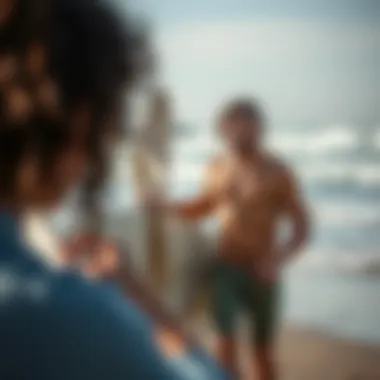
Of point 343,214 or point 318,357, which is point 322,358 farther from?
point 343,214

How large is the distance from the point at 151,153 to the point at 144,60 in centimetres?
12

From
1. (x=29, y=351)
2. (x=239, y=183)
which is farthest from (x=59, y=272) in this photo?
(x=239, y=183)

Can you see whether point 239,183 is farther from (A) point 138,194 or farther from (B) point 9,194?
(B) point 9,194

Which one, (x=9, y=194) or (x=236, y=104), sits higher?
(x=236, y=104)

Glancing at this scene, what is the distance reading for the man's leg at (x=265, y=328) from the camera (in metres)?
0.99

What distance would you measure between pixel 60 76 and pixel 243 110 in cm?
25

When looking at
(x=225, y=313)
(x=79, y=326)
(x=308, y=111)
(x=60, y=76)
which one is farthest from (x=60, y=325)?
(x=308, y=111)

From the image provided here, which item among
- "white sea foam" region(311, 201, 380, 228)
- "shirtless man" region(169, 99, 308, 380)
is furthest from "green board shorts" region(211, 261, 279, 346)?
"white sea foam" region(311, 201, 380, 228)

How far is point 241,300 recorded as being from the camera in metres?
0.99

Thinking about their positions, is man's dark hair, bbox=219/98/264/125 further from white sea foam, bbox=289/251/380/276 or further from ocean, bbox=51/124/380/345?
white sea foam, bbox=289/251/380/276

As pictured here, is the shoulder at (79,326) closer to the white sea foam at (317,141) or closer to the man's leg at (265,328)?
the man's leg at (265,328)

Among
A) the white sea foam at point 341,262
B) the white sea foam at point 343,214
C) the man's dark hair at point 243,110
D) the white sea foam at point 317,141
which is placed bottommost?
the white sea foam at point 341,262

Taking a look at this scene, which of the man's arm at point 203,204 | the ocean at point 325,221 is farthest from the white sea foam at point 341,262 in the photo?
the man's arm at point 203,204

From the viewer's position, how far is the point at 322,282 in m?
0.99
